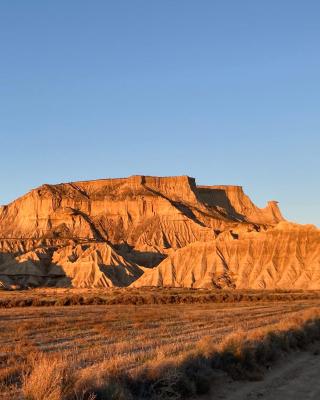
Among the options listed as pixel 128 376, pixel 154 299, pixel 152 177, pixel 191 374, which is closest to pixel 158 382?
pixel 128 376

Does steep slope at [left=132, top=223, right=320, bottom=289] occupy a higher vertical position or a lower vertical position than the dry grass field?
higher

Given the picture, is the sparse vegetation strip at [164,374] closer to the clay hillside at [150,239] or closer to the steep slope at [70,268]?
→ the clay hillside at [150,239]

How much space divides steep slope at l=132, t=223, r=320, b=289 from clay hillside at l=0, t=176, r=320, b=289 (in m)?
0.16

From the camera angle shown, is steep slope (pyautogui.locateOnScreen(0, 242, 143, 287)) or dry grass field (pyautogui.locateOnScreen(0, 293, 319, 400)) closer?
dry grass field (pyautogui.locateOnScreen(0, 293, 319, 400))

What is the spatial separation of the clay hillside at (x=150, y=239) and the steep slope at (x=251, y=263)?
6.3 inches

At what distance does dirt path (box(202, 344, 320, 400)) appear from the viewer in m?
10.4

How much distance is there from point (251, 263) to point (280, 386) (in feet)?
255

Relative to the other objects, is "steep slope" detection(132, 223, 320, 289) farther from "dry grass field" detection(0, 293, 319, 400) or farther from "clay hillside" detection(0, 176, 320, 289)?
"dry grass field" detection(0, 293, 319, 400)

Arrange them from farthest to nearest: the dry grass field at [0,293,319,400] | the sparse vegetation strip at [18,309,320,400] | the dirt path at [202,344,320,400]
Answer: the dirt path at [202,344,320,400]
the dry grass field at [0,293,319,400]
the sparse vegetation strip at [18,309,320,400]

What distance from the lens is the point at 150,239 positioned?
13800cm

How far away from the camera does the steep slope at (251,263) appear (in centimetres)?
8012

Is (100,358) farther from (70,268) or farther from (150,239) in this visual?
(150,239)

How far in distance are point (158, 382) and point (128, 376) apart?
1.70 ft

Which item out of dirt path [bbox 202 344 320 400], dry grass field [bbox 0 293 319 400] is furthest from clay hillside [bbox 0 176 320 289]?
dirt path [bbox 202 344 320 400]
